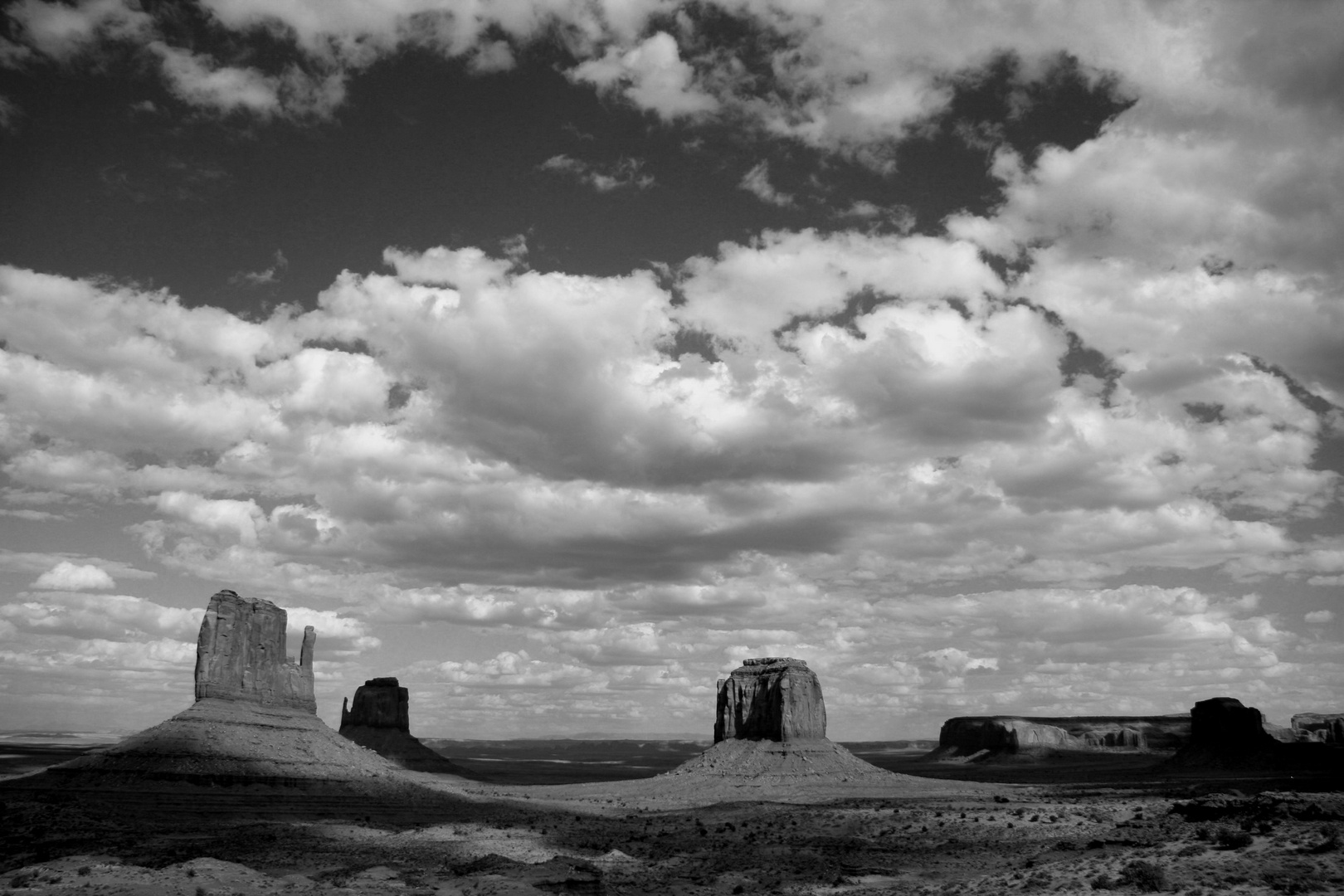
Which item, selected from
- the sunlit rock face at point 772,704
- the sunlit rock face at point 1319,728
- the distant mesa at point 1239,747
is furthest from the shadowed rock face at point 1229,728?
the sunlit rock face at point 772,704

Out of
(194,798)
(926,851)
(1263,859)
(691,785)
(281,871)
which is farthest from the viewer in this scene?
(691,785)

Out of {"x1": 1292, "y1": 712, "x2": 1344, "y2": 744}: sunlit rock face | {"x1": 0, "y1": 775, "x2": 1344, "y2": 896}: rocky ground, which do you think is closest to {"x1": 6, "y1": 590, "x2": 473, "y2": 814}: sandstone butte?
{"x1": 0, "y1": 775, "x2": 1344, "y2": 896}: rocky ground

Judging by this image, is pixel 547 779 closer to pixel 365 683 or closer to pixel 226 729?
pixel 365 683

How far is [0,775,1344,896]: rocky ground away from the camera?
101 feet

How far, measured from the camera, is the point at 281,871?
48.7m

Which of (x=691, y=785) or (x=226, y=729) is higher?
(x=226, y=729)

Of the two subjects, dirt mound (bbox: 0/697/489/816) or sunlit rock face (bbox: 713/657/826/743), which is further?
sunlit rock face (bbox: 713/657/826/743)

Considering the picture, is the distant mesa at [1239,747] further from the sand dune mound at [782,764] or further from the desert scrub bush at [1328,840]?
the desert scrub bush at [1328,840]

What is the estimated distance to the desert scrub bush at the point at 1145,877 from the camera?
28.0m

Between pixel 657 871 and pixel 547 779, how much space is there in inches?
5358

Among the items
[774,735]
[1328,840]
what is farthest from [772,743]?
[1328,840]

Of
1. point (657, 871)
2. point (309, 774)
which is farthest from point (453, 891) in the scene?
point (309, 774)

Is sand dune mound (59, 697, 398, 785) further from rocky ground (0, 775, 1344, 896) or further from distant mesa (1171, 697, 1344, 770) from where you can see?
distant mesa (1171, 697, 1344, 770)

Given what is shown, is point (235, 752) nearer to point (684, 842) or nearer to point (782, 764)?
point (684, 842)
